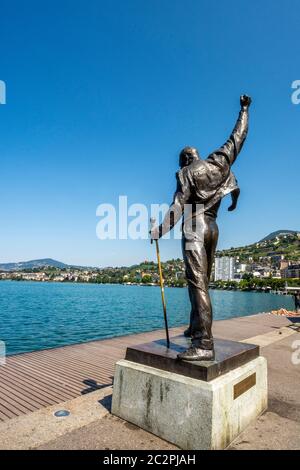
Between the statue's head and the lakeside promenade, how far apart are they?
11.4ft

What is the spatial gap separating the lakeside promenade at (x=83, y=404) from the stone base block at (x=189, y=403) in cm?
15

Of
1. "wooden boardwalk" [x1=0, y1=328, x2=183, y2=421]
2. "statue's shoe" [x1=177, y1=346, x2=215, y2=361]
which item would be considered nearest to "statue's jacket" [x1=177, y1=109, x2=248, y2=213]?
"statue's shoe" [x1=177, y1=346, x2=215, y2=361]

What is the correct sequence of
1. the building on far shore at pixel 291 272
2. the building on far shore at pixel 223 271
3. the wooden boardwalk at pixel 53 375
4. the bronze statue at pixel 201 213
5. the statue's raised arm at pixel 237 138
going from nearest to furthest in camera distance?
the bronze statue at pixel 201 213, the statue's raised arm at pixel 237 138, the wooden boardwalk at pixel 53 375, the building on far shore at pixel 291 272, the building on far shore at pixel 223 271

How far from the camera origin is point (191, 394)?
338 centimetres

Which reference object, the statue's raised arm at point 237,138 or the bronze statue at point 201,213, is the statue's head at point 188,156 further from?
the statue's raised arm at point 237,138

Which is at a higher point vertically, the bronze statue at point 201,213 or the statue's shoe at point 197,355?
the bronze statue at point 201,213

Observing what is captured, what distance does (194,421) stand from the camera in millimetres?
3338

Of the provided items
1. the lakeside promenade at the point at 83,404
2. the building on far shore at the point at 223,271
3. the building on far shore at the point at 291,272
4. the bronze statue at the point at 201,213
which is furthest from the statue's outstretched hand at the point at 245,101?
the building on far shore at the point at 223,271

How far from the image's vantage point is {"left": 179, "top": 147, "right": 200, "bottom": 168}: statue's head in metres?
4.53

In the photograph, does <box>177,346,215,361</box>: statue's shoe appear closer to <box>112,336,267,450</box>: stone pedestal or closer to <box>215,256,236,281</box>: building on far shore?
<box>112,336,267,450</box>: stone pedestal

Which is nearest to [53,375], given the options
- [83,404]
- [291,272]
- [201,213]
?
[83,404]

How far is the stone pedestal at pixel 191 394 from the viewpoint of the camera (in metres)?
3.31
